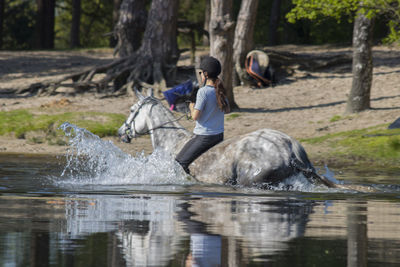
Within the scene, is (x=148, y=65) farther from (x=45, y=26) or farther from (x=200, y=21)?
(x=45, y=26)

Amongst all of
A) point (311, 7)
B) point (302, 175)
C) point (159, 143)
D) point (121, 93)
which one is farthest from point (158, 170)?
point (121, 93)

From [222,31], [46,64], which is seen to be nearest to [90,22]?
[46,64]

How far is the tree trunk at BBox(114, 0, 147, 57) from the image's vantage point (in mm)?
30688

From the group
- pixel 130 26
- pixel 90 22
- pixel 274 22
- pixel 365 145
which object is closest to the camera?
pixel 365 145

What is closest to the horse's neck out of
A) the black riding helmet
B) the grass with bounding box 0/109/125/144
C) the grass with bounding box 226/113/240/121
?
the black riding helmet

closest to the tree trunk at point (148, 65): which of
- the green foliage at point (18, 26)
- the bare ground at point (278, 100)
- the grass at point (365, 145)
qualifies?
the bare ground at point (278, 100)

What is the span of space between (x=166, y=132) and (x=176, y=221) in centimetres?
457

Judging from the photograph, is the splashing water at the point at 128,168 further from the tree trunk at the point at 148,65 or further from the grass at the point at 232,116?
the tree trunk at the point at 148,65

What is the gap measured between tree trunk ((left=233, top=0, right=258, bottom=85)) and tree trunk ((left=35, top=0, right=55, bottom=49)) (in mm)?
18334

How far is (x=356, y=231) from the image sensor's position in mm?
7578

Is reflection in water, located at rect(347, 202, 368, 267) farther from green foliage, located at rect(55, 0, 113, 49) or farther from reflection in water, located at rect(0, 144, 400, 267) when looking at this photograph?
green foliage, located at rect(55, 0, 113, 49)

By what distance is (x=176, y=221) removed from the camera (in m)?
8.04

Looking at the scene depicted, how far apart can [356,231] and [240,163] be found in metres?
3.98

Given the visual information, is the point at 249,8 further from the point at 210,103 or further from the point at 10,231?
the point at 10,231
